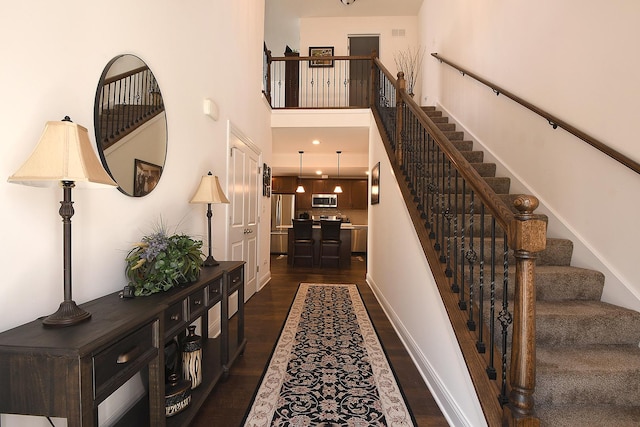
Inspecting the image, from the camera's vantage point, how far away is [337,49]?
709 centimetres

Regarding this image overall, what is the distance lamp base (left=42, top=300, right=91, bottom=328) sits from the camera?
106cm

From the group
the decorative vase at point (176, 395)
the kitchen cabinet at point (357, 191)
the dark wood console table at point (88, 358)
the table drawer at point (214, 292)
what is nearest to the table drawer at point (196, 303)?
the table drawer at point (214, 292)

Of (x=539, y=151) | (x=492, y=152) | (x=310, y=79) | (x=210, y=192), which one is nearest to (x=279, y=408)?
(x=210, y=192)

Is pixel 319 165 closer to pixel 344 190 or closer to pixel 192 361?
pixel 344 190

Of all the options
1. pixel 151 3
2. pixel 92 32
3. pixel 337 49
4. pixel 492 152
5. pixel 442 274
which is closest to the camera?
pixel 92 32

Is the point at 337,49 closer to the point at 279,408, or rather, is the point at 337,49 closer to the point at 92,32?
the point at 92,32

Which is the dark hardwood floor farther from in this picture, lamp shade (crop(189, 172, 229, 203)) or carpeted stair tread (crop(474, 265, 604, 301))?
lamp shade (crop(189, 172, 229, 203))

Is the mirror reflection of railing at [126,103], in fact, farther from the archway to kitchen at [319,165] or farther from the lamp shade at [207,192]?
the archway to kitchen at [319,165]

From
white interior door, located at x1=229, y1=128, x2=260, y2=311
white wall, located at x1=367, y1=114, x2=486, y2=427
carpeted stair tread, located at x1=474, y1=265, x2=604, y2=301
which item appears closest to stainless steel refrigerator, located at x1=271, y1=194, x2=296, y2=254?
white interior door, located at x1=229, y1=128, x2=260, y2=311

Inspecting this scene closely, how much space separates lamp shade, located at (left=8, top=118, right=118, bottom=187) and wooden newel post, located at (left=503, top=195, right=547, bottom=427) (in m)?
1.62

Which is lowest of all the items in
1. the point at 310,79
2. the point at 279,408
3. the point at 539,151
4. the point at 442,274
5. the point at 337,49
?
the point at 279,408

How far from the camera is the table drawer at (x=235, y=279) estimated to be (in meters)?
2.35

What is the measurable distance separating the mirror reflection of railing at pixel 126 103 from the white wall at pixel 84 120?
0.26 feet

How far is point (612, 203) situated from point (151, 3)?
10.6ft
